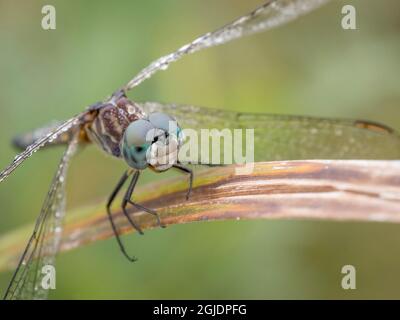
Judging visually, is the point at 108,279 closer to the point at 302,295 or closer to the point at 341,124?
the point at 302,295

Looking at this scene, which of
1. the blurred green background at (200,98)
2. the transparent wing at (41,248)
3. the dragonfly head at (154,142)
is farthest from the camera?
the blurred green background at (200,98)

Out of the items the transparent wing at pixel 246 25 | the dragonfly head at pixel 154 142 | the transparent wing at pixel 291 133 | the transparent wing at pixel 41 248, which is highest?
the transparent wing at pixel 246 25

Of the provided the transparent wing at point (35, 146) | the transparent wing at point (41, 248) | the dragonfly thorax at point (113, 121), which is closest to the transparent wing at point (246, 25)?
the dragonfly thorax at point (113, 121)

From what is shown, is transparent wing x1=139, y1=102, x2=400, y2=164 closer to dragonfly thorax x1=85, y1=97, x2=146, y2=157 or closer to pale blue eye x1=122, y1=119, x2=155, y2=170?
dragonfly thorax x1=85, y1=97, x2=146, y2=157

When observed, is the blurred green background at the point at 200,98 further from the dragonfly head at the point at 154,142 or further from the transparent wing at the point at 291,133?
the dragonfly head at the point at 154,142
